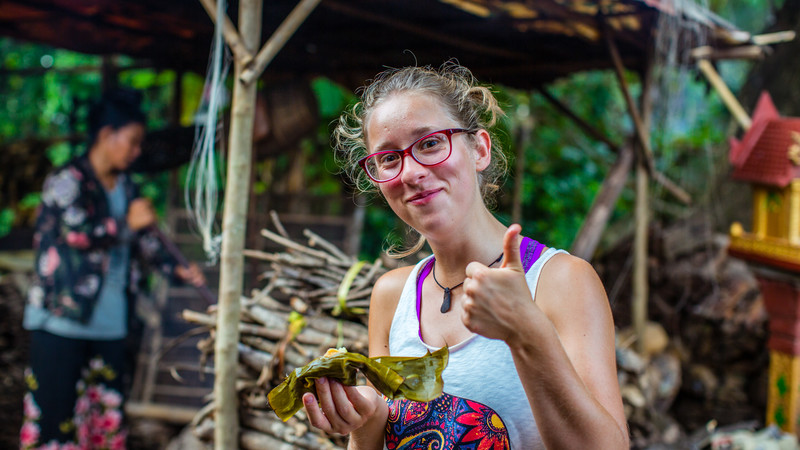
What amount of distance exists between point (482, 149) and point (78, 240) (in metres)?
3.76

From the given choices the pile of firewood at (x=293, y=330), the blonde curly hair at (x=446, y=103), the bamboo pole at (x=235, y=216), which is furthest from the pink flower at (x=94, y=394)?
the blonde curly hair at (x=446, y=103)

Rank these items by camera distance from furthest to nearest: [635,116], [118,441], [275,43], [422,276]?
[635,116], [118,441], [275,43], [422,276]

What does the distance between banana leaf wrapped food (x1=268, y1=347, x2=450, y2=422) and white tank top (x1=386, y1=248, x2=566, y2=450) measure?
0.32 ft

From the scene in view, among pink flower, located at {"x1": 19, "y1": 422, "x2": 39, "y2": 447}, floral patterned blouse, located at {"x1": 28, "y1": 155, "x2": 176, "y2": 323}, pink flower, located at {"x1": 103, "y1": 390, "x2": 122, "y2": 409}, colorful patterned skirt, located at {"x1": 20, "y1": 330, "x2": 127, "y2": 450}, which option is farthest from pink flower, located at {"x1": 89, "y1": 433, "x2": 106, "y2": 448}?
floral patterned blouse, located at {"x1": 28, "y1": 155, "x2": 176, "y2": 323}

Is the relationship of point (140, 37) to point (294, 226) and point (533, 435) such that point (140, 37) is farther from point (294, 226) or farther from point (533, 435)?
point (533, 435)

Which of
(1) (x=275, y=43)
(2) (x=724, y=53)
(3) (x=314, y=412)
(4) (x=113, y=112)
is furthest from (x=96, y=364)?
(2) (x=724, y=53)

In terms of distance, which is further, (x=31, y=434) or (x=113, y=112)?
(x=113, y=112)

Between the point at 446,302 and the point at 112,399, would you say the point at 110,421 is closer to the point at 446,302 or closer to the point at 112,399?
the point at 112,399

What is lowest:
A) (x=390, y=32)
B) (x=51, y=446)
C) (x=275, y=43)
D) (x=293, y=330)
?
(x=51, y=446)

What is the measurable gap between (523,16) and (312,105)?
2.30 metres

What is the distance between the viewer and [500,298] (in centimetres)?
123

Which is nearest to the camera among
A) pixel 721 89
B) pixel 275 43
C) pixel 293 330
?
pixel 275 43

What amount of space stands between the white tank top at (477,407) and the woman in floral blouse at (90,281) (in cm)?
362

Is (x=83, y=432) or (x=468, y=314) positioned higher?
(x=468, y=314)
